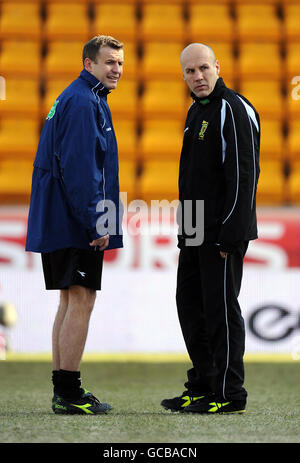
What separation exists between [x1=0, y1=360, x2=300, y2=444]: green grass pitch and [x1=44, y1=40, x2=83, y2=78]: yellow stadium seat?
315 cm

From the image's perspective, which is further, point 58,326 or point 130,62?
point 130,62

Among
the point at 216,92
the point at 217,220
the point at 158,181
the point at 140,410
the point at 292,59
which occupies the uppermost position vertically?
the point at 292,59

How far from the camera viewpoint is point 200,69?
9.42ft

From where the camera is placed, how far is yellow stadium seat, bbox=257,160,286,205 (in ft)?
19.9

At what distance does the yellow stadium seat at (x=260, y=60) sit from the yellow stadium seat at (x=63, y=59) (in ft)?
4.76

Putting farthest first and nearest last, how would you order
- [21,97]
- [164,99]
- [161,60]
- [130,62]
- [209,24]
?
[209,24] → [161,60] → [130,62] → [164,99] → [21,97]

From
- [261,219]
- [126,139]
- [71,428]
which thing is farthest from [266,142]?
[71,428]

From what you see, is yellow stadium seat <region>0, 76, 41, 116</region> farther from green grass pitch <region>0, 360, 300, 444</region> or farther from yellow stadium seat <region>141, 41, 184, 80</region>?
green grass pitch <region>0, 360, 300, 444</region>

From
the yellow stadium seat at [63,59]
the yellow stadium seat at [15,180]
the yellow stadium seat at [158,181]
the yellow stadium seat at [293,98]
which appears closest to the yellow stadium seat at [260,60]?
the yellow stadium seat at [293,98]

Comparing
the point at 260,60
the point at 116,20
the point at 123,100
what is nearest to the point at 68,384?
the point at 123,100

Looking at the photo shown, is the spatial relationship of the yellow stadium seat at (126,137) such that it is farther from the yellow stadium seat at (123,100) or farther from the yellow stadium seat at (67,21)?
the yellow stadium seat at (67,21)

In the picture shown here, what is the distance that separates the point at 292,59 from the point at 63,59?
2018 mm

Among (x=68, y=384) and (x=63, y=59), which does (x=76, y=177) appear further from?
(x=63, y=59)

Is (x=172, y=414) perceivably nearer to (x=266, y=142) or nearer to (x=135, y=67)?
(x=266, y=142)
